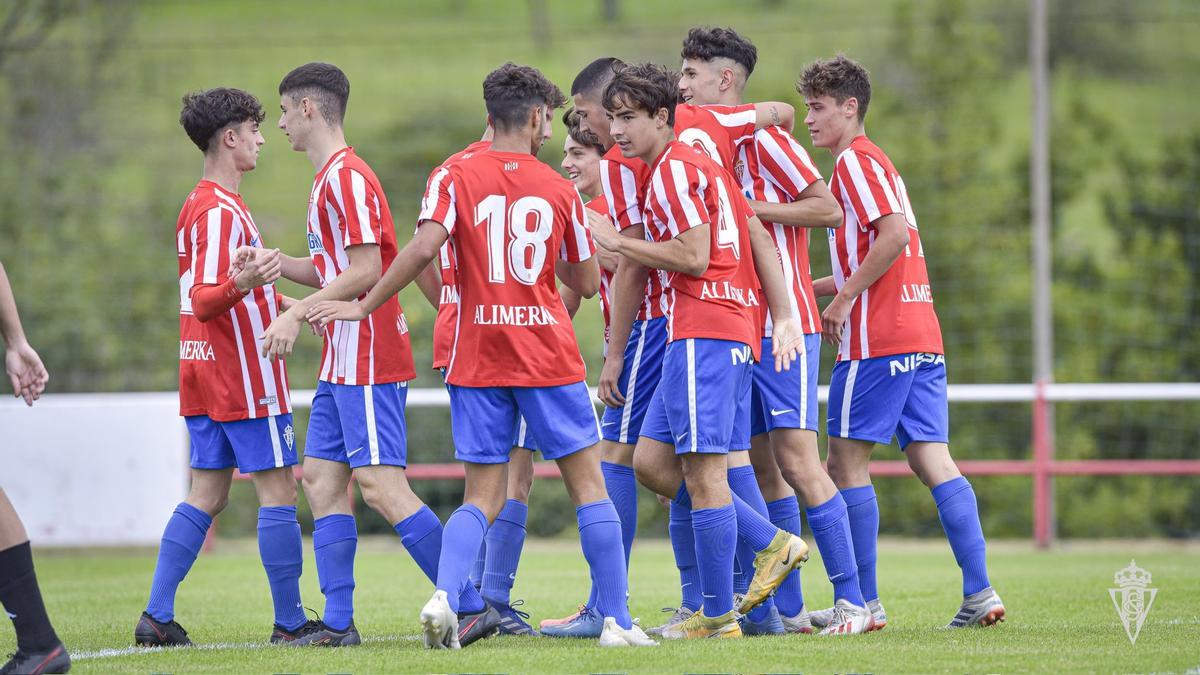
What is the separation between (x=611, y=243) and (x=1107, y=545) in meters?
8.06

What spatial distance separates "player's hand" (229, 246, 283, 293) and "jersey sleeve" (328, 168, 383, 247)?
11.1 inches

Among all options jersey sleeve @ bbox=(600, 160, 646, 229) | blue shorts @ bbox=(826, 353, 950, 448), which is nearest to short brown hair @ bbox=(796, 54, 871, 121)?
jersey sleeve @ bbox=(600, 160, 646, 229)

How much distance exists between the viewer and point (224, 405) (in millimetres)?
5867

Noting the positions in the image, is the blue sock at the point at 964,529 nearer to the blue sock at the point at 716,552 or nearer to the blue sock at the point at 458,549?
the blue sock at the point at 716,552

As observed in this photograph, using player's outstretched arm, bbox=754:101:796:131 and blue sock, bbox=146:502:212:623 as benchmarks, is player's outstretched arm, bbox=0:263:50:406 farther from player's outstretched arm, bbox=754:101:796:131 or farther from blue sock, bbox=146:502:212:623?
player's outstretched arm, bbox=754:101:796:131

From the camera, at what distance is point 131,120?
80.0ft

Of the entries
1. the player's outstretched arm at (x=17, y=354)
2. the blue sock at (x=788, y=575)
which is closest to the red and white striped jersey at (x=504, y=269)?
the blue sock at (x=788, y=575)

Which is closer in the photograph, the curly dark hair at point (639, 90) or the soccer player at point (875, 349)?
the curly dark hair at point (639, 90)

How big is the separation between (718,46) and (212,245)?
2.25 metres

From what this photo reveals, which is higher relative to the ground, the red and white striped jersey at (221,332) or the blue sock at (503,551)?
the red and white striped jersey at (221,332)

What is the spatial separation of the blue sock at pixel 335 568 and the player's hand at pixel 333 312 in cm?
91

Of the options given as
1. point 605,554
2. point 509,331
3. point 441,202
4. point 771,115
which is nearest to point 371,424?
point 509,331

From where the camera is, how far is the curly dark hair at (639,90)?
5477mm

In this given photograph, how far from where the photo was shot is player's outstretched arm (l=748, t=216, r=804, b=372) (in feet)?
18.1
